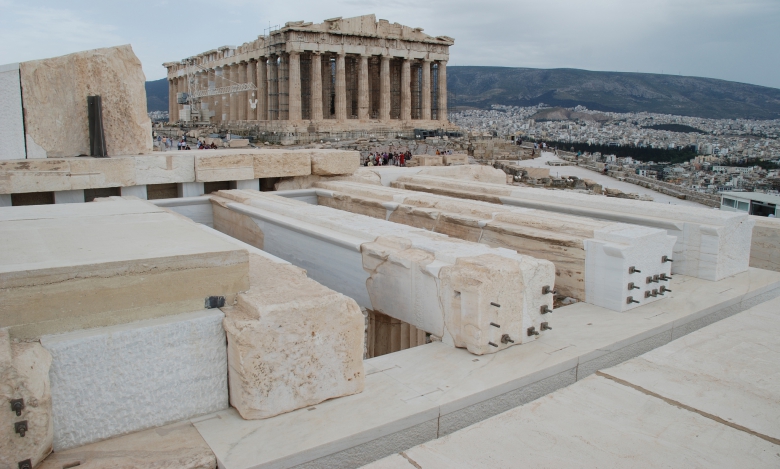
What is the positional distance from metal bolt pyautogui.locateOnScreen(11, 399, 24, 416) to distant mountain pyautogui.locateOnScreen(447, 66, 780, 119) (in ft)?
457

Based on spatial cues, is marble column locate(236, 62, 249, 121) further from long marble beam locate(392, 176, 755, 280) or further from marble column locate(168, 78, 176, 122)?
long marble beam locate(392, 176, 755, 280)

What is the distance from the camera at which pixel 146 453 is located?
2.29m

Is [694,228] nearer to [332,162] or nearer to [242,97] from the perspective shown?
[332,162]

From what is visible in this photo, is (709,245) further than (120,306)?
Yes

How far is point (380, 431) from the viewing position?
8.06 feet

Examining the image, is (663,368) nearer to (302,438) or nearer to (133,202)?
(302,438)

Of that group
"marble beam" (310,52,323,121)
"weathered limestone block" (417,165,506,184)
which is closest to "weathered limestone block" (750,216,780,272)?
"weathered limestone block" (417,165,506,184)

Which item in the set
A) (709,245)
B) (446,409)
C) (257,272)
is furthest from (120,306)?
(709,245)

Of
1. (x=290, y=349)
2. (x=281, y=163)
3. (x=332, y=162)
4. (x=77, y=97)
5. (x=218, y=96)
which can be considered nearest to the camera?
(x=290, y=349)

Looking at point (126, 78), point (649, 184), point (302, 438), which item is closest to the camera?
point (302, 438)

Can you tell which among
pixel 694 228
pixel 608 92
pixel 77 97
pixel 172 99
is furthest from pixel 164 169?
pixel 608 92

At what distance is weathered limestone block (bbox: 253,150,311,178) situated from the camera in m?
6.79

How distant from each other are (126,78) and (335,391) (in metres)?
4.72

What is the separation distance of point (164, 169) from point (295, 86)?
27.9 meters
